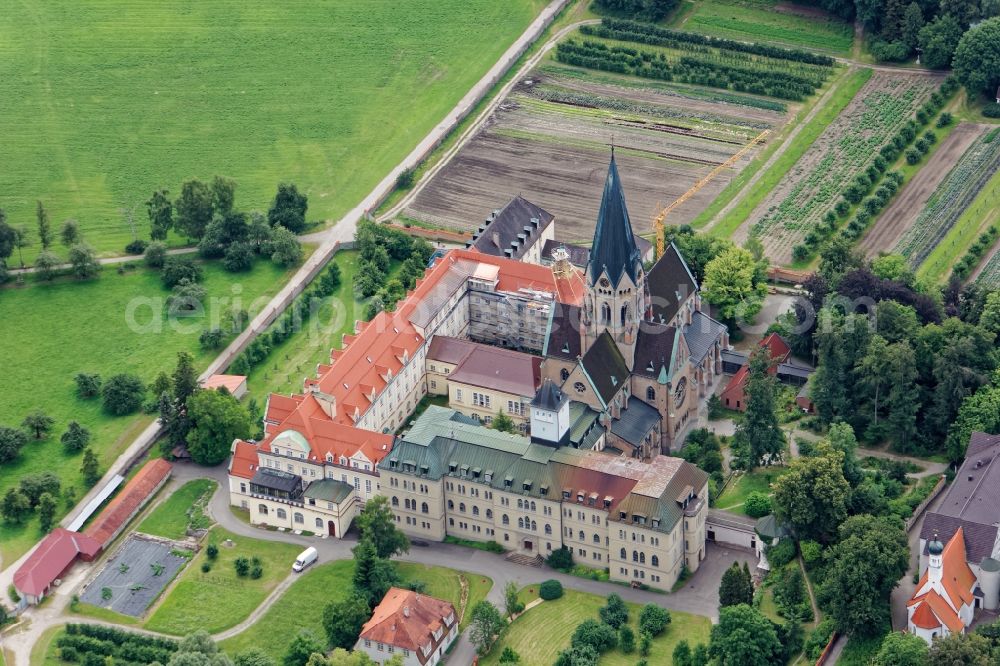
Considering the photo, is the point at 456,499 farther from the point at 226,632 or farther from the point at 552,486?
the point at 226,632

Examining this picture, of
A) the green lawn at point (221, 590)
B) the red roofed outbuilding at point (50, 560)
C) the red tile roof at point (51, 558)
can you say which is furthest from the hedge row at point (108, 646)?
the red tile roof at point (51, 558)

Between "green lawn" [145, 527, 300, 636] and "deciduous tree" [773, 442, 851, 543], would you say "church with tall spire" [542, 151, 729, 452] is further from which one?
"green lawn" [145, 527, 300, 636]

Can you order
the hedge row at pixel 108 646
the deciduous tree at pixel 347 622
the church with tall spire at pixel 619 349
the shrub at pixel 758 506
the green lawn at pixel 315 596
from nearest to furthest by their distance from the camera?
1. the deciduous tree at pixel 347 622
2. the hedge row at pixel 108 646
3. the green lawn at pixel 315 596
4. the shrub at pixel 758 506
5. the church with tall spire at pixel 619 349

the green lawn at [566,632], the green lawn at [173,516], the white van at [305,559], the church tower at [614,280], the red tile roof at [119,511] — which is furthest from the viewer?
the green lawn at [173,516]

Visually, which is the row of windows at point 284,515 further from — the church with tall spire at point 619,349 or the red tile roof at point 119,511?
the church with tall spire at point 619,349

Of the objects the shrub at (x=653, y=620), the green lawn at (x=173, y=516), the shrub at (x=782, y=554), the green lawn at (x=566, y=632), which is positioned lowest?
the green lawn at (x=173, y=516)

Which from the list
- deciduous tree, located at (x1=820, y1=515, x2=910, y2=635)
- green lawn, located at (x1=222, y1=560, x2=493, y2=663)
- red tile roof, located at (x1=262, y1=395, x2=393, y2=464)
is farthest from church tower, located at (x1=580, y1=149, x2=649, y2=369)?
deciduous tree, located at (x1=820, y1=515, x2=910, y2=635)

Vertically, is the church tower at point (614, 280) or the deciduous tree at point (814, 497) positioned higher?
the church tower at point (614, 280)
